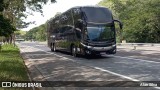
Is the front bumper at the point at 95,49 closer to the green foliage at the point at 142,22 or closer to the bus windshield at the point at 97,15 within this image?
the bus windshield at the point at 97,15

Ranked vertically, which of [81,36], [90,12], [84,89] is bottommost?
[84,89]

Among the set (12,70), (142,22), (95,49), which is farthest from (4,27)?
(142,22)

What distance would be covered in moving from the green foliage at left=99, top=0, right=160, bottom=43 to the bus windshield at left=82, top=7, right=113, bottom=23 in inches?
1342

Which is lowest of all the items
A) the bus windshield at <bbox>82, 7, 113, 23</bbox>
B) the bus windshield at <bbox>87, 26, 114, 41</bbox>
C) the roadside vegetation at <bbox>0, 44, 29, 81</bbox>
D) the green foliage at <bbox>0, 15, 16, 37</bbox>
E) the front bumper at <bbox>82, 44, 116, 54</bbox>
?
the roadside vegetation at <bbox>0, 44, 29, 81</bbox>

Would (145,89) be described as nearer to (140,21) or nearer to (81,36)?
(81,36)

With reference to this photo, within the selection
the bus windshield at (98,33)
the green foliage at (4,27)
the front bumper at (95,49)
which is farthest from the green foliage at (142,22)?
the green foliage at (4,27)

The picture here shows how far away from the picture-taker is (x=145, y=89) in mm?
9680

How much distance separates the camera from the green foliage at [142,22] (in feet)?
184

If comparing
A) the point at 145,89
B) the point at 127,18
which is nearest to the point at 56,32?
the point at 145,89

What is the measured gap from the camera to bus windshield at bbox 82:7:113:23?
2205cm

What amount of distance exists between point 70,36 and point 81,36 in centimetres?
335

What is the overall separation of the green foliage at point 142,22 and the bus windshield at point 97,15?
34.1m

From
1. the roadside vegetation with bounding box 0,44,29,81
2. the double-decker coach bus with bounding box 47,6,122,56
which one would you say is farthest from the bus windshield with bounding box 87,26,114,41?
the roadside vegetation with bounding box 0,44,29,81

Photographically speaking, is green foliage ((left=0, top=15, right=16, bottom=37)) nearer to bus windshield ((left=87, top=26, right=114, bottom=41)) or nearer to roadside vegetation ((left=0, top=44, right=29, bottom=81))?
roadside vegetation ((left=0, top=44, right=29, bottom=81))
